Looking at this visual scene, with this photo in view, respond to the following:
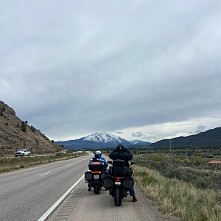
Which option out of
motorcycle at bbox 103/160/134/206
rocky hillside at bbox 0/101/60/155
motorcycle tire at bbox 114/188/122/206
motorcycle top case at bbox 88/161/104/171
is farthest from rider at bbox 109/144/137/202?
rocky hillside at bbox 0/101/60/155

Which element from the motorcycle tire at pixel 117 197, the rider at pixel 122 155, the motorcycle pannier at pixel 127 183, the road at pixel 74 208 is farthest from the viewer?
the rider at pixel 122 155

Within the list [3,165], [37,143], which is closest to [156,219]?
[3,165]

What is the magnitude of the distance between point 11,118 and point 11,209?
299 feet

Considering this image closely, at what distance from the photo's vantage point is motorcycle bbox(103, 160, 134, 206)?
11.0 meters

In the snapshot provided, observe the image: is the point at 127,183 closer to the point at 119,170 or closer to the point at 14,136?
the point at 119,170

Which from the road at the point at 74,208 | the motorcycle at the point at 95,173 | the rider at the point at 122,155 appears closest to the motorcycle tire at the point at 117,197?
the road at the point at 74,208

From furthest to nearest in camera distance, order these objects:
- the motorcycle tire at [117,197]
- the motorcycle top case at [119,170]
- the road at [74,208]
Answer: the motorcycle top case at [119,170] < the motorcycle tire at [117,197] < the road at [74,208]

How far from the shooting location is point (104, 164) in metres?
14.1

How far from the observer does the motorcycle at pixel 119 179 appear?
36.2ft

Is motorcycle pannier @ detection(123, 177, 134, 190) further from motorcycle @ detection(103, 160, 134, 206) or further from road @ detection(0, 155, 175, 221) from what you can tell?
road @ detection(0, 155, 175, 221)

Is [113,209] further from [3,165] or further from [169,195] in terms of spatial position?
[3,165]

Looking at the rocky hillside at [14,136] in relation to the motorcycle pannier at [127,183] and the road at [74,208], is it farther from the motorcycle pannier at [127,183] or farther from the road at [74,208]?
the motorcycle pannier at [127,183]

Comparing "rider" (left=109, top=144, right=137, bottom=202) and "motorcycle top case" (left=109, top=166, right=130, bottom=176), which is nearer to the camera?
"motorcycle top case" (left=109, top=166, right=130, bottom=176)

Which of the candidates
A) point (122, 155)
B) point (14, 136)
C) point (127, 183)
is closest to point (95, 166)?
point (122, 155)
